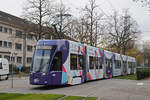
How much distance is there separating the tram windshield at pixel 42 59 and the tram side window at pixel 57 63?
0.39m

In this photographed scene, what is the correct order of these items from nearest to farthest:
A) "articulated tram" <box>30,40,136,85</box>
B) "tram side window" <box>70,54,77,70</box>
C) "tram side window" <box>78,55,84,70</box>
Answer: "articulated tram" <box>30,40,136,85</box>
"tram side window" <box>70,54,77,70</box>
"tram side window" <box>78,55,84,70</box>

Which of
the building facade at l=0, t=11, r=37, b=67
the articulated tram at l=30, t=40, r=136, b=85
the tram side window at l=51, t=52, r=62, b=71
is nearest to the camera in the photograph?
the articulated tram at l=30, t=40, r=136, b=85

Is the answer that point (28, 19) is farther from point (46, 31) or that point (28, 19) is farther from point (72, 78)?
point (72, 78)

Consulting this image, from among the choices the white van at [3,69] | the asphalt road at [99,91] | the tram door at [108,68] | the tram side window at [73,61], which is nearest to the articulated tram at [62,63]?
the tram side window at [73,61]

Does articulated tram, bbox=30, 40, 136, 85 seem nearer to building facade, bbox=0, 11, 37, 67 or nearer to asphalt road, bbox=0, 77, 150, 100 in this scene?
asphalt road, bbox=0, 77, 150, 100

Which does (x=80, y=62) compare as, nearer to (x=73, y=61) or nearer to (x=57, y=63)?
(x=73, y=61)

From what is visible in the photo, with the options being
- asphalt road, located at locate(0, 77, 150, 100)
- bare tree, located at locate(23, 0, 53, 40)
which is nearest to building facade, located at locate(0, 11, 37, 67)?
bare tree, located at locate(23, 0, 53, 40)

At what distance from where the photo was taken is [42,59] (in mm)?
15391

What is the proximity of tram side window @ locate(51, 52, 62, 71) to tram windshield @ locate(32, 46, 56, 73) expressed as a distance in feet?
1.28

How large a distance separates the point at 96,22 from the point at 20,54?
25.0 meters

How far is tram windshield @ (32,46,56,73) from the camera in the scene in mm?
15234

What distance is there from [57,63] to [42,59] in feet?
3.39

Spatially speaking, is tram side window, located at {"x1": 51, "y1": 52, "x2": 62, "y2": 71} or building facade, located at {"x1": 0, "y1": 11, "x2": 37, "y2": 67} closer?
tram side window, located at {"x1": 51, "y1": 52, "x2": 62, "y2": 71}

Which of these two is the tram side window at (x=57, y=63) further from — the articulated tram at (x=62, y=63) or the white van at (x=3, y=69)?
the white van at (x=3, y=69)
